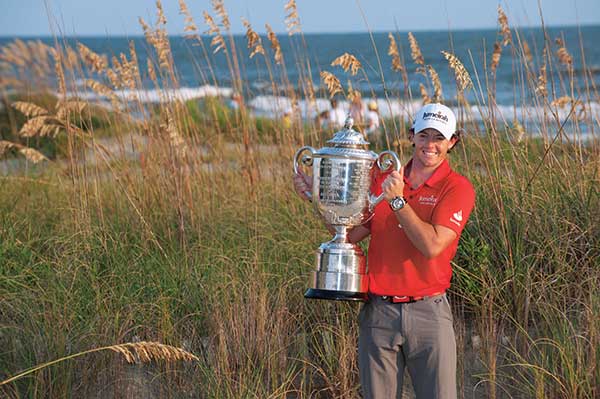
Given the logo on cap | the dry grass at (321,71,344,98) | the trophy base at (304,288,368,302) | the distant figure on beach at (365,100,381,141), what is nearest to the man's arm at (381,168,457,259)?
the logo on cap

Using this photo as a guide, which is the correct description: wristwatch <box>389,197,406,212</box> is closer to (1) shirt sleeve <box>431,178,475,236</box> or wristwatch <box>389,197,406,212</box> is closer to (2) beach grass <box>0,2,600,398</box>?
(1) shirt sleeve <box>431,178,475,236</box>

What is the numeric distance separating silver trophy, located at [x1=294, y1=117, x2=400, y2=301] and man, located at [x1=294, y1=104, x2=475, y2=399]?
8 centimetres

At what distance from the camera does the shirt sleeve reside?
3.14 meters

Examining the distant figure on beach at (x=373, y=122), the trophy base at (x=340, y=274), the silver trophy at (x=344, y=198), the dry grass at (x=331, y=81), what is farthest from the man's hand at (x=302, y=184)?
the distant figure on beach at (x=373, y=122)

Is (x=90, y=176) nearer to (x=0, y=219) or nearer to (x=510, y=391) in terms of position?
(x=0, y=219)

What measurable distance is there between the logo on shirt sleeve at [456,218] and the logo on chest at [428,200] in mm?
96

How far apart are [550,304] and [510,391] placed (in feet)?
1.60

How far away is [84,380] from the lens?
395cm

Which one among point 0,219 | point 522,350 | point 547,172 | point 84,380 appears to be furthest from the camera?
point 0,219

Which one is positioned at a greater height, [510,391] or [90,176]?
[90,176]

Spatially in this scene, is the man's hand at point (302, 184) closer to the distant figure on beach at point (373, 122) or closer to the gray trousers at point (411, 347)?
the gray trousers at point (411, 347)

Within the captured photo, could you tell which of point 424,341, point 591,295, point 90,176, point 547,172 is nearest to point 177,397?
point 424,341

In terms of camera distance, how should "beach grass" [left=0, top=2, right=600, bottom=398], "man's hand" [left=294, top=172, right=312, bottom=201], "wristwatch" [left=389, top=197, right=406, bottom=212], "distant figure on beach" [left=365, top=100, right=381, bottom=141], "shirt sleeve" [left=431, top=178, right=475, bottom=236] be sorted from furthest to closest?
"distant figure on beach" [left=365, top=100, right=381, bottom=141]
"beach grass" [left=0, top=2, right=600, bottom=398]
"man's hand" [left=294, top=172, right=312, bottom=201]
"shirt sleeve" [left=431, top=178, right=475, bottom=236]
"wristwatch" [left=389, top=197, right=406, bottom=212]

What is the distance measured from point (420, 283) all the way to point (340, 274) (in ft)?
1.00
